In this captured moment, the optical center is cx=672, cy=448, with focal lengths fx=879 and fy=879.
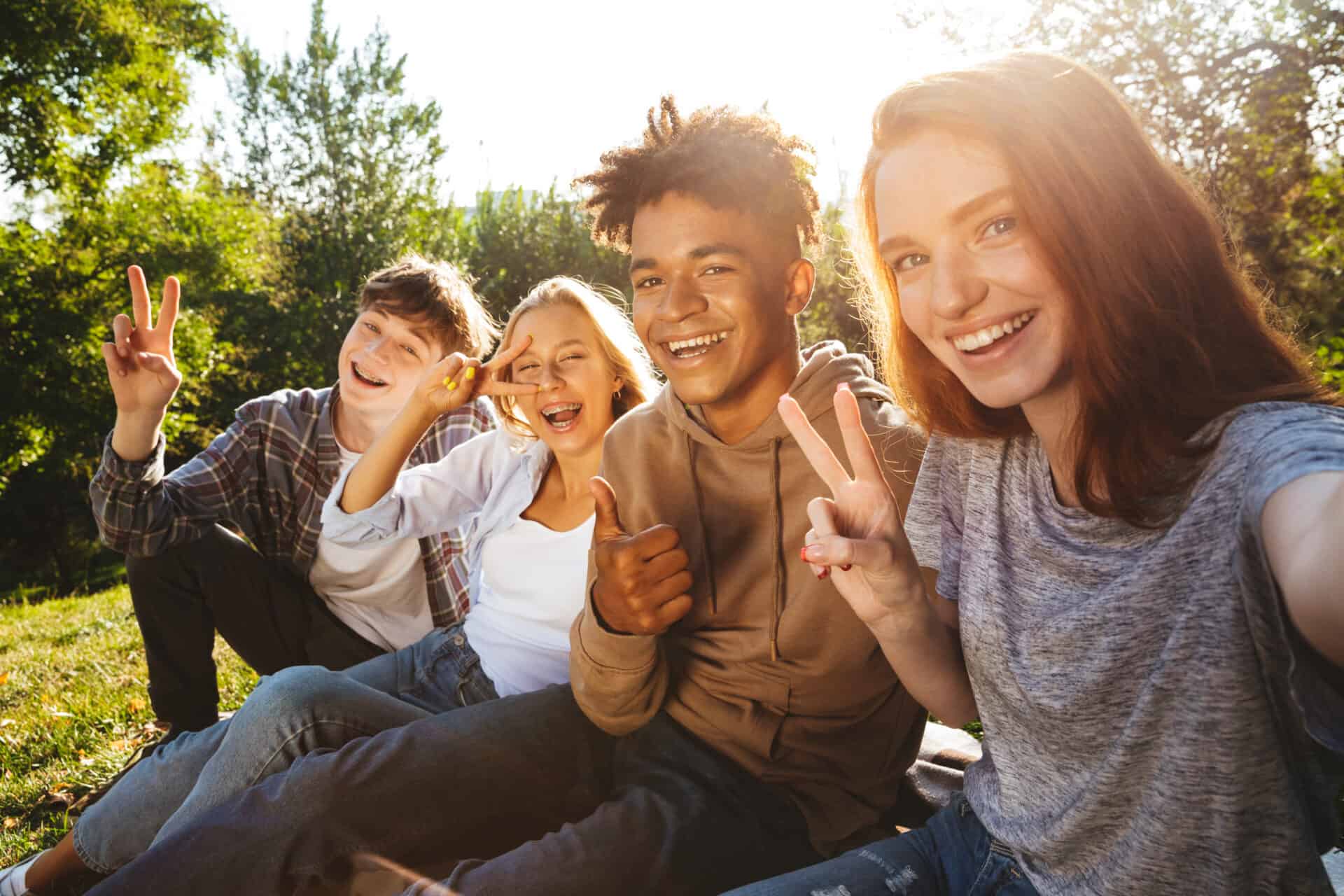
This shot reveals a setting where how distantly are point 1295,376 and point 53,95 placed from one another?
59.6 feet

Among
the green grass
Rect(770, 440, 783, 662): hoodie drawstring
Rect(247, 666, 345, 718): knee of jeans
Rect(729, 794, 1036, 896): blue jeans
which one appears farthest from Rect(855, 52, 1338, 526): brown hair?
the green grass

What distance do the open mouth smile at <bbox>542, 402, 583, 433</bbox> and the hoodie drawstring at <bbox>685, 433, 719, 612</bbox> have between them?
0.62 metres

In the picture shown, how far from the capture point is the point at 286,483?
373 cm

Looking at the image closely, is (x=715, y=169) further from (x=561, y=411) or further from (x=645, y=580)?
(x=645, y=580)

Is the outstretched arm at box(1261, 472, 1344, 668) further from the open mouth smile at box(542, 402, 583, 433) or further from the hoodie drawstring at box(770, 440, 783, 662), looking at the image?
the open mouth smile at box(542, 402, 583, 433)

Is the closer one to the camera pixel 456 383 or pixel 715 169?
pixel 715 169

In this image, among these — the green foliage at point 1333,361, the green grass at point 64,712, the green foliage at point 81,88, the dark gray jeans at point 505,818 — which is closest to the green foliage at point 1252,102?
the green foliage at point 1333,361

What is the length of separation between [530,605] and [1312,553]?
2075mm

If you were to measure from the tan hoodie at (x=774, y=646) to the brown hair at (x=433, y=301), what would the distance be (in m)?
1.80

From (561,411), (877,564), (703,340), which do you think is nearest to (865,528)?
(877,564)

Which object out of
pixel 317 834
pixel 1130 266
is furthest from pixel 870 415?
pixel 317 834

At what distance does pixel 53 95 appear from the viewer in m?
14.5

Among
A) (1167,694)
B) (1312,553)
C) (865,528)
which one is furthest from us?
(865,528)

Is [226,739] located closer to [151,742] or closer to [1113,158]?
[151,742]
